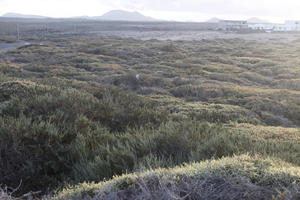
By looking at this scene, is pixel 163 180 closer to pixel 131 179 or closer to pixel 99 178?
pixel 131 179

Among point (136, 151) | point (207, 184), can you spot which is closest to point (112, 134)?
point (136, 151)

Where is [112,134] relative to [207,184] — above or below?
below

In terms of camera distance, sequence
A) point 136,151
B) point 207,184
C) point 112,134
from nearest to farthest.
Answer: point 207,184 < point 136,151 < point 112,134

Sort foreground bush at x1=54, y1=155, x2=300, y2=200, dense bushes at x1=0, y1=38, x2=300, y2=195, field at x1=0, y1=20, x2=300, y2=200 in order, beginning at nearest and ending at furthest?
foreground bush at x1=54, y1=155, x2=300, y2=200, field at x1=0, y1=20, x2=300, y2=200, dense bushes at x1=0, y1=38, x2=300, y2=195

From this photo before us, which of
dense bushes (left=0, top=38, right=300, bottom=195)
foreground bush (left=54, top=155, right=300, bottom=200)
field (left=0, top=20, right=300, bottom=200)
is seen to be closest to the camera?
foreground bush (left=54, top=155, right=300, bottom=200)

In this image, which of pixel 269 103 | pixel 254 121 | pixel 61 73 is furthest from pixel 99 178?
pixel 61 73

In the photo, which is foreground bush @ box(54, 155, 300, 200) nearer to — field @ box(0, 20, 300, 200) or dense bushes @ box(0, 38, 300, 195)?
field @ box(0, 20, 300, 200)

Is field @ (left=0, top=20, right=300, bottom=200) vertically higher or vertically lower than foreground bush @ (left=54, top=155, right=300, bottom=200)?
lower

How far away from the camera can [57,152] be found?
14.3 ft

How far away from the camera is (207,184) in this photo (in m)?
2.66

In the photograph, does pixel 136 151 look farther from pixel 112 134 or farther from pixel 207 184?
pixel 207 184

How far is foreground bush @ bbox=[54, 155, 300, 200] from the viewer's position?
8.18 ft

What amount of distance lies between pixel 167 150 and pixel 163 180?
1676 millimetres

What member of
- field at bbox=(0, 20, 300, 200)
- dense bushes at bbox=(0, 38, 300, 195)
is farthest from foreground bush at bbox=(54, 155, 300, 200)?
dense bushes at bbox=(0, 38, 300, 195)
